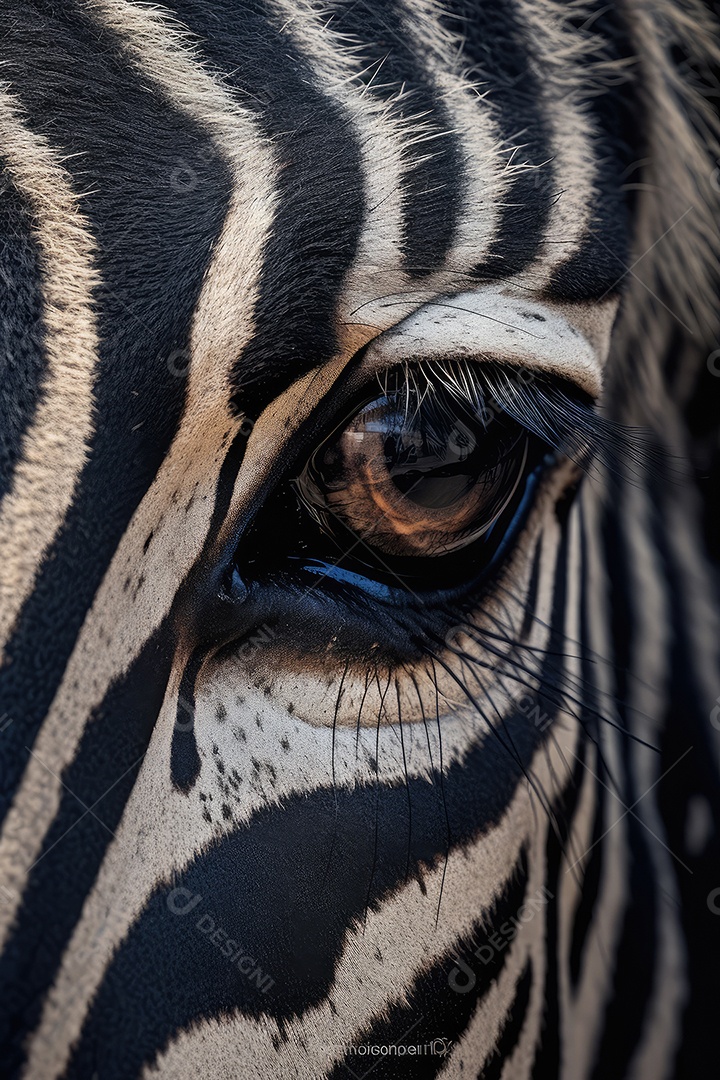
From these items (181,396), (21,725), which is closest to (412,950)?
(21,725)

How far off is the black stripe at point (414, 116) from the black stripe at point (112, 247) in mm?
181

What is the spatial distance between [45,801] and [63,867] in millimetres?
60

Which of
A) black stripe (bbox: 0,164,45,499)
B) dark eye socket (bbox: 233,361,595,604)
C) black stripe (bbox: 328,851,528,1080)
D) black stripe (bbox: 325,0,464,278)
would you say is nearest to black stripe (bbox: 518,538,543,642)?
dark eye socket (bbox: 233,361,595,604)

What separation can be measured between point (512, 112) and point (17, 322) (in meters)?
0.54

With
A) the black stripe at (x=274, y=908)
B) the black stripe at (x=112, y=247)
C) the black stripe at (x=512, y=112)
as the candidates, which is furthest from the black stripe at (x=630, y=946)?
the black stripe at (x=112, y=247)

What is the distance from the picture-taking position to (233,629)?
0.86 m

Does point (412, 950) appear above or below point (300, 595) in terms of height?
below

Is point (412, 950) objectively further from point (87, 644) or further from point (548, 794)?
point (87, 644)

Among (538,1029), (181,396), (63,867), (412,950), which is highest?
(181,396)

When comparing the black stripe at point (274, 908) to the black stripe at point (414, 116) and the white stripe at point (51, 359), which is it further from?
the black stripe at point (414, 116)

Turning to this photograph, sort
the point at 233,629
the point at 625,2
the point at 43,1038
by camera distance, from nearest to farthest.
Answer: the point at 43,1038 → the point at 233,629 → the point at 625,2

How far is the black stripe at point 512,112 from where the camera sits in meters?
0.89

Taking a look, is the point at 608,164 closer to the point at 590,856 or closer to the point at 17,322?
the point at 17,322

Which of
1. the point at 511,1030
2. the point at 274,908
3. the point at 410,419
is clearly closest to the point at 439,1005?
the point at 511,1030
